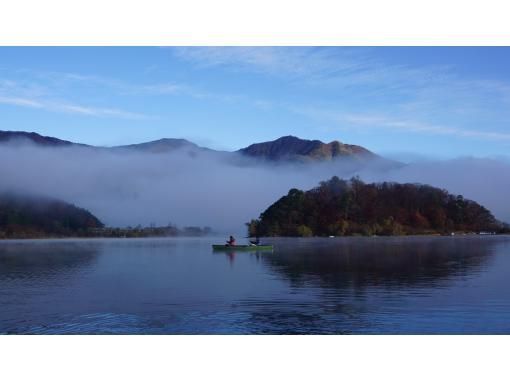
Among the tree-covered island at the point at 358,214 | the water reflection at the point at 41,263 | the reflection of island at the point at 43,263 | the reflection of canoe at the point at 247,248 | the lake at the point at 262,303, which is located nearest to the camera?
the lake at the point at 262,303

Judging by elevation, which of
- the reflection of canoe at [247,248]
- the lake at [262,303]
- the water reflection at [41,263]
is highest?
the reflection of canoe at [247,248]

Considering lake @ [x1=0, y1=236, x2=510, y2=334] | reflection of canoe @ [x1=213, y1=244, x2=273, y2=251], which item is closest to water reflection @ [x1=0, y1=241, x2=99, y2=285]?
lake @ [x1=0, y1=236, x2=510, y2=334]

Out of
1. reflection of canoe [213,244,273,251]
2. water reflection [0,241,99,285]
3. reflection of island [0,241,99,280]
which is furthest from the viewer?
reflection of canoe [213,244,273,251]

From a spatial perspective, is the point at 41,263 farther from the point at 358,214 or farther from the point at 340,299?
the point at 358,214

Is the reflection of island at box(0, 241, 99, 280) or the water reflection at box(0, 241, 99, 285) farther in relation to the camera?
the reflection of island at box(0, 241, 99, 280)

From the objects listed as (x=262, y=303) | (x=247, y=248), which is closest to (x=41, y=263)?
(x=247, y=248)

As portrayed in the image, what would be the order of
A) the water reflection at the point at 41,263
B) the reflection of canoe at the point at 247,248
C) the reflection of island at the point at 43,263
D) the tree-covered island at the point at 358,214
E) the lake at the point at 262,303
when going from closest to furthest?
the lake at the point at 262,303 < the water reflection at the point at 41,263 < the reflection of island at the point at 43,263 < the reflection of canoe at the point at 247,248 < the tree-covered island at the point at 358,214

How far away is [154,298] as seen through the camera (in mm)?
28609

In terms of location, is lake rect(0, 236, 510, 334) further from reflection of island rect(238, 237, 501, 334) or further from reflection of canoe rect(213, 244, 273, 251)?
reflection of canoe rect(213, 244, 273, 251)

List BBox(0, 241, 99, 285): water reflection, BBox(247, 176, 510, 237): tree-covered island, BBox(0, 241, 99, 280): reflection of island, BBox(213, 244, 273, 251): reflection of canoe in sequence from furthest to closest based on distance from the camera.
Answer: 1. BBox(247, 176, 510, 237): tree-covered island
2. BBox(213, 244, 273, 251): reflection of canoe
3. BBox(0, 241, 99, 280): reflection of island
4. BBox(0, 241, 99, 285): water reflection

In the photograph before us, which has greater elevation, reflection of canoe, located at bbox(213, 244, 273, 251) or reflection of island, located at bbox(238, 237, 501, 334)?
reflection of canoe, located at bbox(213, 244, 273, 251)

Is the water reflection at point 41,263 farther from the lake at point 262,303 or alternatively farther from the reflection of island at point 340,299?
the reflection of island at point 340,299

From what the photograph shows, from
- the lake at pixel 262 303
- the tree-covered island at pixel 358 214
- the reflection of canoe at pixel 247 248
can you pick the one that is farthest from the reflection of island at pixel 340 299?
the tree-covered island at pixel 358 214

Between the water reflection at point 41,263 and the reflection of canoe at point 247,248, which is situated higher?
the reflection of canoe at point 247,248
